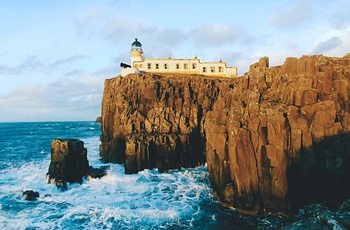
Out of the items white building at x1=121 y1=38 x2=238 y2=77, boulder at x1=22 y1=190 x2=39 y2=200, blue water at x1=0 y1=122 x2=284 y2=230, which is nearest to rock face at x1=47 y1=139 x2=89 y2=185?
blue water at x1=0 y1=122 x2=284 y2=230

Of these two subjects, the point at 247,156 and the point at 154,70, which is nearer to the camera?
the point at 247,156

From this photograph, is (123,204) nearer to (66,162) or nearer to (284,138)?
(66,162)

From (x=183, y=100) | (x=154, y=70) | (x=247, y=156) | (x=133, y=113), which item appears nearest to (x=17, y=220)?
(x=247, y=156)

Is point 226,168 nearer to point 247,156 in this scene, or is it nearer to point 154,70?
point 247,156

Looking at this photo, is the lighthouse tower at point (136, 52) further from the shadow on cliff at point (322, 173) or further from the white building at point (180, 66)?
the shadow on cliff at point (322, 173)

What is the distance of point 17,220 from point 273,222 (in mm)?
24059

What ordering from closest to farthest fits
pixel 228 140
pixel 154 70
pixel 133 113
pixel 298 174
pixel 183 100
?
pixel 298 174, pixel 228 140, pixel 133 113, pixel 183 100, pixel 154 70

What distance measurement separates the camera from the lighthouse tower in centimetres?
7204

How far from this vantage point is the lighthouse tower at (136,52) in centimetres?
7204

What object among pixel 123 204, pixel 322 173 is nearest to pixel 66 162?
pixel 123 204

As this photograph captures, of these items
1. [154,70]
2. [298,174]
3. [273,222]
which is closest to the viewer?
[273,222]

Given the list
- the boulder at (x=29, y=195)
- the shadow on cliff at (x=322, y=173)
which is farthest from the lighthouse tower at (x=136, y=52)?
the shadow on cliff at (x=322, y=173)

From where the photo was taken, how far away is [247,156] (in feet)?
93.8

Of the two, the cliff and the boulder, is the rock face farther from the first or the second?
the cliff
